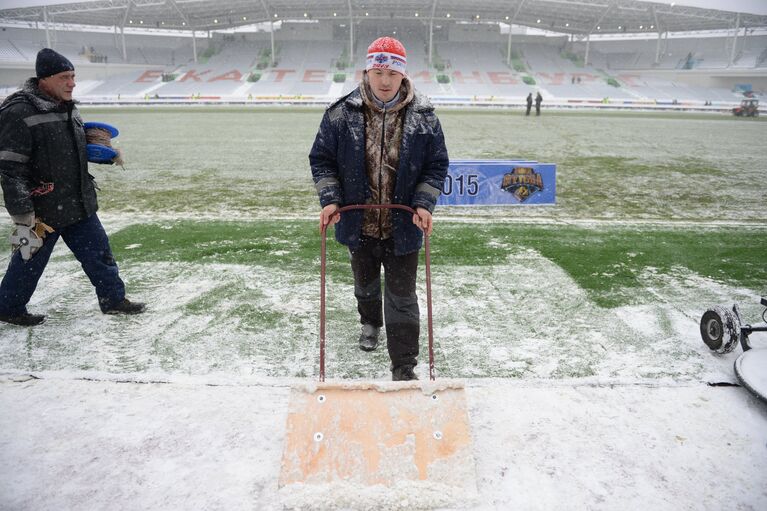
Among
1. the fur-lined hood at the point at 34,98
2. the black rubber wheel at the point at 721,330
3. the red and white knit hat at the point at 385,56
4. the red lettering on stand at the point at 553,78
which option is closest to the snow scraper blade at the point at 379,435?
the red and white knit hat at the point at 385,56

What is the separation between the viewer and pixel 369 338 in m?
3.54

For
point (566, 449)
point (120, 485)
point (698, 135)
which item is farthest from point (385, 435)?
point (698, 135)

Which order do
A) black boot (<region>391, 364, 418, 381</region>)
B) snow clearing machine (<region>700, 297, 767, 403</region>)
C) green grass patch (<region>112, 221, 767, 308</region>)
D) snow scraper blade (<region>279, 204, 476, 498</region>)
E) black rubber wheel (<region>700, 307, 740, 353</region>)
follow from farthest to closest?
1. green grass patch (<region>112, 221, 767, 308</region>)
2. black rubber wheel (<region>700, 307, 740, 353</region>)
3. black boot (<region>391, 364, 418, 381</region>)
4. snow clearing machine (<region>700, 297, 767, 403</region>)
5. snow scraper blade (<region>279, 204, 476, 498</region>)

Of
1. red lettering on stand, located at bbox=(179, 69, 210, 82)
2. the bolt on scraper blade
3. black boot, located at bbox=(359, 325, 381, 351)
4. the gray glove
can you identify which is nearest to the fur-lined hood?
the gray glove

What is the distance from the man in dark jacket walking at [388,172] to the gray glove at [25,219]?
2116 mm

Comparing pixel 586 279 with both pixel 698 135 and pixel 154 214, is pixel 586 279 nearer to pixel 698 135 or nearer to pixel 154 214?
pixel 154 214

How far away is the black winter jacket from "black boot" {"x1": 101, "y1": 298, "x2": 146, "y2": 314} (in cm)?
75

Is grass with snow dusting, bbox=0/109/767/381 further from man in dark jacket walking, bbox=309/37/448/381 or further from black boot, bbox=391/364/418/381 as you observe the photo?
man in dark jacket walking, bbox=309/37/448/381

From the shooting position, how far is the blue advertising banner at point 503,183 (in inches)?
313

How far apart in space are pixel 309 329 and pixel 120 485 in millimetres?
1747

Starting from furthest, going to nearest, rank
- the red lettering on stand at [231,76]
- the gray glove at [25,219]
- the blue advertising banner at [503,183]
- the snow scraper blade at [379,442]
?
the red lettering on stand at [231,76]
the blue advertising banner at [503,183]
the gray glove at [25,219]
the snow scraper blade at [379,442]

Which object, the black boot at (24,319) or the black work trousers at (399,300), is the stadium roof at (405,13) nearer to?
the black boot at (24,319)

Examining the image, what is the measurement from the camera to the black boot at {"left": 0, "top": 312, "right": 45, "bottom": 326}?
3691 mm

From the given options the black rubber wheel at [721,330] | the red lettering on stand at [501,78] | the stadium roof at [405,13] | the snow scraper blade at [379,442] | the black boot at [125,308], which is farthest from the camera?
the red lettering on stand at [501,78]
